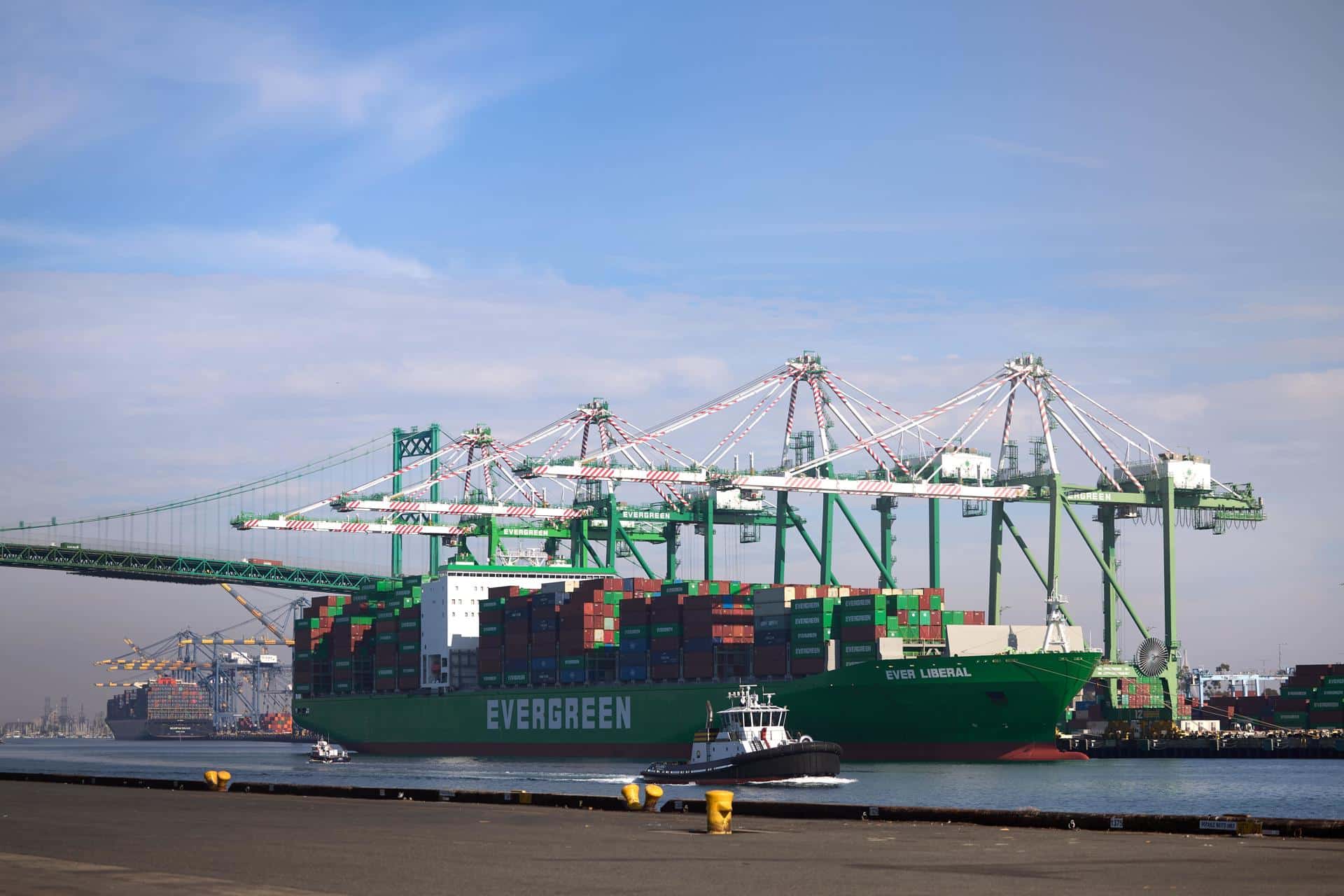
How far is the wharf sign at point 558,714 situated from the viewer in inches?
2950

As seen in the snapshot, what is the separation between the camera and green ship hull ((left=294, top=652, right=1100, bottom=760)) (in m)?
62.5

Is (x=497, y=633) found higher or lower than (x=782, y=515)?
lower

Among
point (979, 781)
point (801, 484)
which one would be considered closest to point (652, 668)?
point (801, 484)

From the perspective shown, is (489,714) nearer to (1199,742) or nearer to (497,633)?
(497,633)

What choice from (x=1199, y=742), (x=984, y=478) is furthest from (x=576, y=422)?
(x=1199, y=742)

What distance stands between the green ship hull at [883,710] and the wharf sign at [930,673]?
0.03m

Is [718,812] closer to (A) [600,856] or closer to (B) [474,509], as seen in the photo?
(A) [600,856]

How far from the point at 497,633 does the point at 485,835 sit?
6047 cm

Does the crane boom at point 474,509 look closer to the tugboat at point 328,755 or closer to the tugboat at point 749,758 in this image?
the tugboat at point 328,755

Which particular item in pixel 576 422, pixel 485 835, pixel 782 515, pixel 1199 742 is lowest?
pixel 1199 742

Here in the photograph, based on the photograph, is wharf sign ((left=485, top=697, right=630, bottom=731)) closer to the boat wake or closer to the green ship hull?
the green ship hull

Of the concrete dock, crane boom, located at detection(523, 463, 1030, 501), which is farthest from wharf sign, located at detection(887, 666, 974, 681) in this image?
the concrete dock

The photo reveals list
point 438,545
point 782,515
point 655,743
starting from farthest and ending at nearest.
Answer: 1. point 438,545
2. point 782,515
3. point 655,743

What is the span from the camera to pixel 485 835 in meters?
24.6
